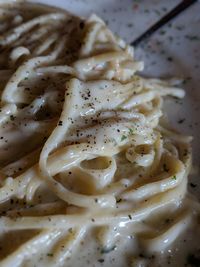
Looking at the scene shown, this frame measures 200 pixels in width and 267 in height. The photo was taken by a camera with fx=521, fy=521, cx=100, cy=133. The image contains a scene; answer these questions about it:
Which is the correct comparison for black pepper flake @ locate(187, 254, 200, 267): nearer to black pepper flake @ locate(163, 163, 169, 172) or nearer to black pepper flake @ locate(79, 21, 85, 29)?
black pepper flake @ locate(163, 163, 169, 172)

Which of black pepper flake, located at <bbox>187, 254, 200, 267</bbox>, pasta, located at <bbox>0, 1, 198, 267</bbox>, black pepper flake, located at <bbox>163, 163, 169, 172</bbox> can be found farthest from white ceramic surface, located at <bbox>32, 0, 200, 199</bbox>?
black pepper flake, located at <bbox>187, 254, 200, 267</bbox>

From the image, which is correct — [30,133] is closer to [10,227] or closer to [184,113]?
[10,227]

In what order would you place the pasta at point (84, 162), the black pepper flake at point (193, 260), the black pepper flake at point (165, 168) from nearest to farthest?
the pasta at point (84, 162)
the black pepper flake at point (193, 260)
the black pepper flake at point (165, 168)

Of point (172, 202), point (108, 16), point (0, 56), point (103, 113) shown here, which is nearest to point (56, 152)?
point (103, 113)

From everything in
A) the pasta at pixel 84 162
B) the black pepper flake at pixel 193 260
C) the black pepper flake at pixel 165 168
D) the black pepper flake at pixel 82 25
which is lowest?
the black pepper flake at pixel 193 260

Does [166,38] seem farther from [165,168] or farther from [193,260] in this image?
[193,260]

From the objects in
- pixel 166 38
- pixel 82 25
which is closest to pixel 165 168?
pixel 82 25

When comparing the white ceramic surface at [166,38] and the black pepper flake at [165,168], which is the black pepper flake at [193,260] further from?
the white ceramic surface at [166,38]

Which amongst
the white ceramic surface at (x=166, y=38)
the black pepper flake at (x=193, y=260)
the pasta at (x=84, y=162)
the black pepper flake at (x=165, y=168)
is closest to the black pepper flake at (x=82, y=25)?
the pasta at (x=84, y=162)
